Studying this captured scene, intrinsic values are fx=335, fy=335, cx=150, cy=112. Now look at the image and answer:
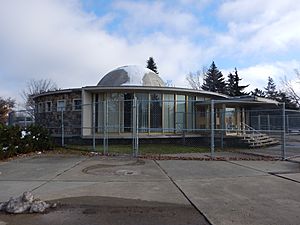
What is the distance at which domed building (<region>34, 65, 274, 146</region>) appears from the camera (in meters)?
21.6

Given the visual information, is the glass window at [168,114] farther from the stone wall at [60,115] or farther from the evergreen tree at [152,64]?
the evergreen tree at [152,64]

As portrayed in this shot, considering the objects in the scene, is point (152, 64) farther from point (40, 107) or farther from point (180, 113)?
point (180, 113)

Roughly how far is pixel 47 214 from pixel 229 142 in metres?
17.8

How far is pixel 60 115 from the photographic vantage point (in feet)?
75.5

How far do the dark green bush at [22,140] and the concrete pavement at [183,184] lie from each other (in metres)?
2.03

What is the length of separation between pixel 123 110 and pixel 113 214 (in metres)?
16.1

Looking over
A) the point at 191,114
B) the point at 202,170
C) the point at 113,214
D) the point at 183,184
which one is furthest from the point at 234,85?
the point at 113,214

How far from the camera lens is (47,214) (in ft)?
19.2

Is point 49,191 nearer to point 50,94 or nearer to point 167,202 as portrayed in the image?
point 167,202

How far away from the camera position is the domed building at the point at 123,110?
70.8ft

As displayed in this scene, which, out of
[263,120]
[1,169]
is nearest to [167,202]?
[1,169]

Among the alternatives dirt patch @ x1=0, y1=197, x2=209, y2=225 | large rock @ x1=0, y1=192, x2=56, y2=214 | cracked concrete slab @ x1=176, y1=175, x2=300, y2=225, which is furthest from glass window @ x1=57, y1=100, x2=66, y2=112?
large rock @ x1=0, y1=192, x2=56, y2=214

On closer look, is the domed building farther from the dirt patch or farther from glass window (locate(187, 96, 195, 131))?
the dirt patch

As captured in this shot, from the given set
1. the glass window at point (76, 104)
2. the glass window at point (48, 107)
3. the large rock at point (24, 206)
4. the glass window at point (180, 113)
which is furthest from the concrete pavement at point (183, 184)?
the glass window at point (48, 107)
